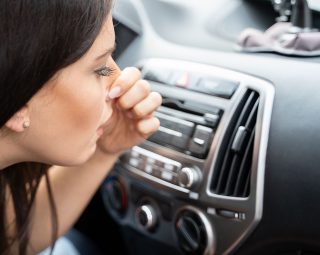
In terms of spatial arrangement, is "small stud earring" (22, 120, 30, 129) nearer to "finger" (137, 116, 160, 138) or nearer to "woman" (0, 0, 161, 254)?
"woman" (0, 0, 161, 254)

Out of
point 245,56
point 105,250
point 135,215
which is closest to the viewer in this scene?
point 245,56

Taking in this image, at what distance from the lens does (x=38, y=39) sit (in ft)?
1.76

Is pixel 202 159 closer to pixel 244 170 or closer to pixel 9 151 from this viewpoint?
pixel 244 170

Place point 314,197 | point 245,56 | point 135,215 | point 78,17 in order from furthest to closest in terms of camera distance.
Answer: point 135,215 < point 245,56 < point 314,197 < point 78,17

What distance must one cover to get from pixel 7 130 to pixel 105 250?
0.61 meters

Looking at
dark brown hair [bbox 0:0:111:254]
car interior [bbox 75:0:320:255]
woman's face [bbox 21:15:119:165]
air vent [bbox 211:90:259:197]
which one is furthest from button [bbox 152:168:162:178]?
dark brown hair [bbox 0:0:111:254]

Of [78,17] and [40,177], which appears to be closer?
[78,17]

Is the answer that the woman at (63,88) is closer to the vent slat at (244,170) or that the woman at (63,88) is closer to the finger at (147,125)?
the finger at (147,125)

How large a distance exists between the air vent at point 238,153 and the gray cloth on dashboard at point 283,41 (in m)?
0.09

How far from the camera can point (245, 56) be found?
0.84 meters

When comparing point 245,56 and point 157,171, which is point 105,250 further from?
point 245,56

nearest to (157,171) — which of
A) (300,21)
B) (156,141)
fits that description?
(156,141)

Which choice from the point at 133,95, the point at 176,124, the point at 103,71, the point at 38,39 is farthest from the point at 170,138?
the point at 38,39

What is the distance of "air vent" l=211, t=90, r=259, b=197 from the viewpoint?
77 cm
